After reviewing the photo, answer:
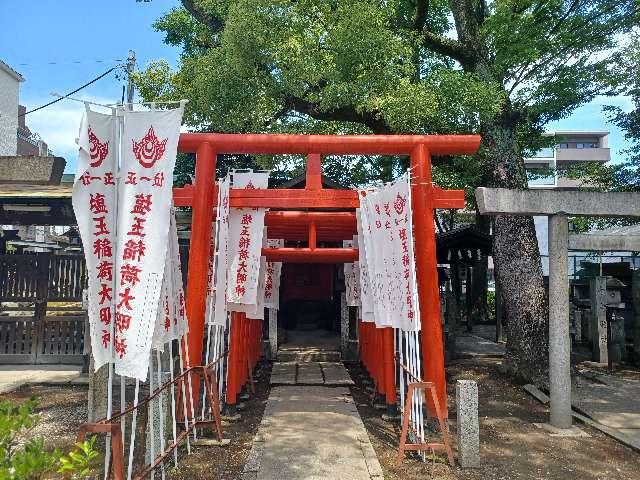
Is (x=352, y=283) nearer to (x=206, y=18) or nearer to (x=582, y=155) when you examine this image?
(x=206, y=18)

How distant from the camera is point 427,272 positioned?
7.13 metres

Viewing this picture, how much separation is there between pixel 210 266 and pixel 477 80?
6715mm

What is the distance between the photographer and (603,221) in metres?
27.0

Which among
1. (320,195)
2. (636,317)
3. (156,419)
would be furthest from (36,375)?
(636,317)

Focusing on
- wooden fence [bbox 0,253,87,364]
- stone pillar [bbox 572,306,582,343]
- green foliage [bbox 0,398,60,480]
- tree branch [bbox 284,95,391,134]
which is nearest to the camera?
green foliage [bbox 0,398,60,480]

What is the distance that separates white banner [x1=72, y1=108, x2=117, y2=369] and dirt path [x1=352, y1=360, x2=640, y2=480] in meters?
3.47

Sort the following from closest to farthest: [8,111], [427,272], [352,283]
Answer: [427,272] → [352,283] → [8,111]

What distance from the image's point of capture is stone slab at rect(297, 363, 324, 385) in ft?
34.8

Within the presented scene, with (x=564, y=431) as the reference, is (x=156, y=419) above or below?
above

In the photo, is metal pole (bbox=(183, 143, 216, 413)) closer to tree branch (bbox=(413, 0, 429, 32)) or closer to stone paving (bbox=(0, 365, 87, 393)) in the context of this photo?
stone paving (bbox=(0, 365, 87, 393))

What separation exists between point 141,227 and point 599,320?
12403 mm

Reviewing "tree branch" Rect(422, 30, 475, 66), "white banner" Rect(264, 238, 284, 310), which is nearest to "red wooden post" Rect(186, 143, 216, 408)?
"white banner" Rect(264, 238, 284, 310)

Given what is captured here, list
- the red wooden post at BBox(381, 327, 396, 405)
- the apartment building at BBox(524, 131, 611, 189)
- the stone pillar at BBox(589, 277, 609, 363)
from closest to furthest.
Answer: the red wooden post at BBox(381, 327, 396, 405) < the stone pillar at BBox(589, 277, 609, 363) < the apartment building at BBox(524, 131, 611, 189)

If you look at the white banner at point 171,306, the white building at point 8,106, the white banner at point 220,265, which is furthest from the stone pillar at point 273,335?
the white building at point 8,106
